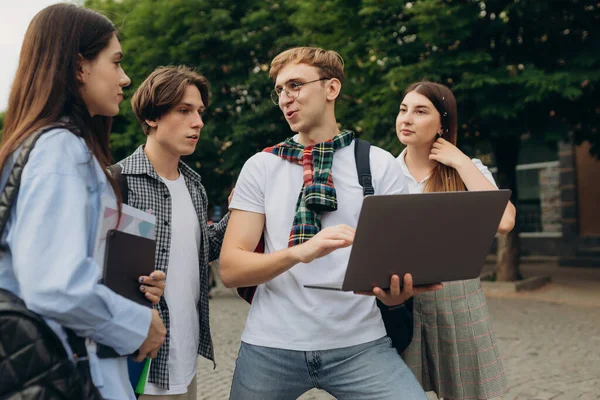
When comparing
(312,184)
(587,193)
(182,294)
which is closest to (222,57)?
(587,193)

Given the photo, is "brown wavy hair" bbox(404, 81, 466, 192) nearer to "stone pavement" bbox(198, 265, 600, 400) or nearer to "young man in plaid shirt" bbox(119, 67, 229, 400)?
"young man in plaid shirt" bbox(119, 67, 229, 400)

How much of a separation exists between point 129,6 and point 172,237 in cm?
1851

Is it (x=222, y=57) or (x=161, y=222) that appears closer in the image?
(x=161, y=222)

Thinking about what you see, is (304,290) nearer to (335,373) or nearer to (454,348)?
(335,373)

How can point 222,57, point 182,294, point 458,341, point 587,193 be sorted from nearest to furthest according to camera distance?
point 182,294 → point 458,341 → point 222,57 → point 587,193

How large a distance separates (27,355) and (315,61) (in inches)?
61.6

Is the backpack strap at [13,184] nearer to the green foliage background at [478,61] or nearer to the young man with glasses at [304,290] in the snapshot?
the young man with glasses at [304,290]

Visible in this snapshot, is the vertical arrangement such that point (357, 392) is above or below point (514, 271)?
above

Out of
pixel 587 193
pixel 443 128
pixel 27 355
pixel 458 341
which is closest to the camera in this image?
pixel 27 355

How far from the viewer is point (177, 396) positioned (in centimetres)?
263

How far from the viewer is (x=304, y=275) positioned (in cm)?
243

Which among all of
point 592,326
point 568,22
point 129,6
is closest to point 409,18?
point 568,22

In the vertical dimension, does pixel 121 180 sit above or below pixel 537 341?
above

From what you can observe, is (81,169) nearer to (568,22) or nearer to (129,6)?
(568,22)
